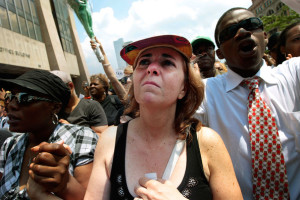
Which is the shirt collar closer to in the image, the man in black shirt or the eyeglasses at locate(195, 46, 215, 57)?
the eyeglasses at locate(195, 46, 215, 57)

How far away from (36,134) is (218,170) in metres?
1.64

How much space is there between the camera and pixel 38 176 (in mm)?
1168

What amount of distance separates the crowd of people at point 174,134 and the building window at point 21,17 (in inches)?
701

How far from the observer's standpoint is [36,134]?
184 centimetres

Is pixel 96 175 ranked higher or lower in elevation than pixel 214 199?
higher

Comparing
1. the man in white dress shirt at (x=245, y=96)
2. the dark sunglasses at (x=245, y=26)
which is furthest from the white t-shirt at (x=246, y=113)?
the dark sunglasses at (x=245, y=26)

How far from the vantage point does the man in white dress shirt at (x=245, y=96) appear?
5.31 feet

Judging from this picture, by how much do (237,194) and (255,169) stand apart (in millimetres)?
460

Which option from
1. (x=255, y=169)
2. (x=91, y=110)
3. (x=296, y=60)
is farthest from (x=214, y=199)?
(x=91, y=110)

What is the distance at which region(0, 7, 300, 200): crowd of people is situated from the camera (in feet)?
4.12

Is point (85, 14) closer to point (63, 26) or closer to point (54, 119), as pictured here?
point (54, 119)

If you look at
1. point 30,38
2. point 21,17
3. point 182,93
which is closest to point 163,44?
point 182,93

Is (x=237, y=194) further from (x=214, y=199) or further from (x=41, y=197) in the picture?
(x=41, y=197)

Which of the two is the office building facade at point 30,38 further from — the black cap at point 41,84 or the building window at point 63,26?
the black cap at point 41,84
